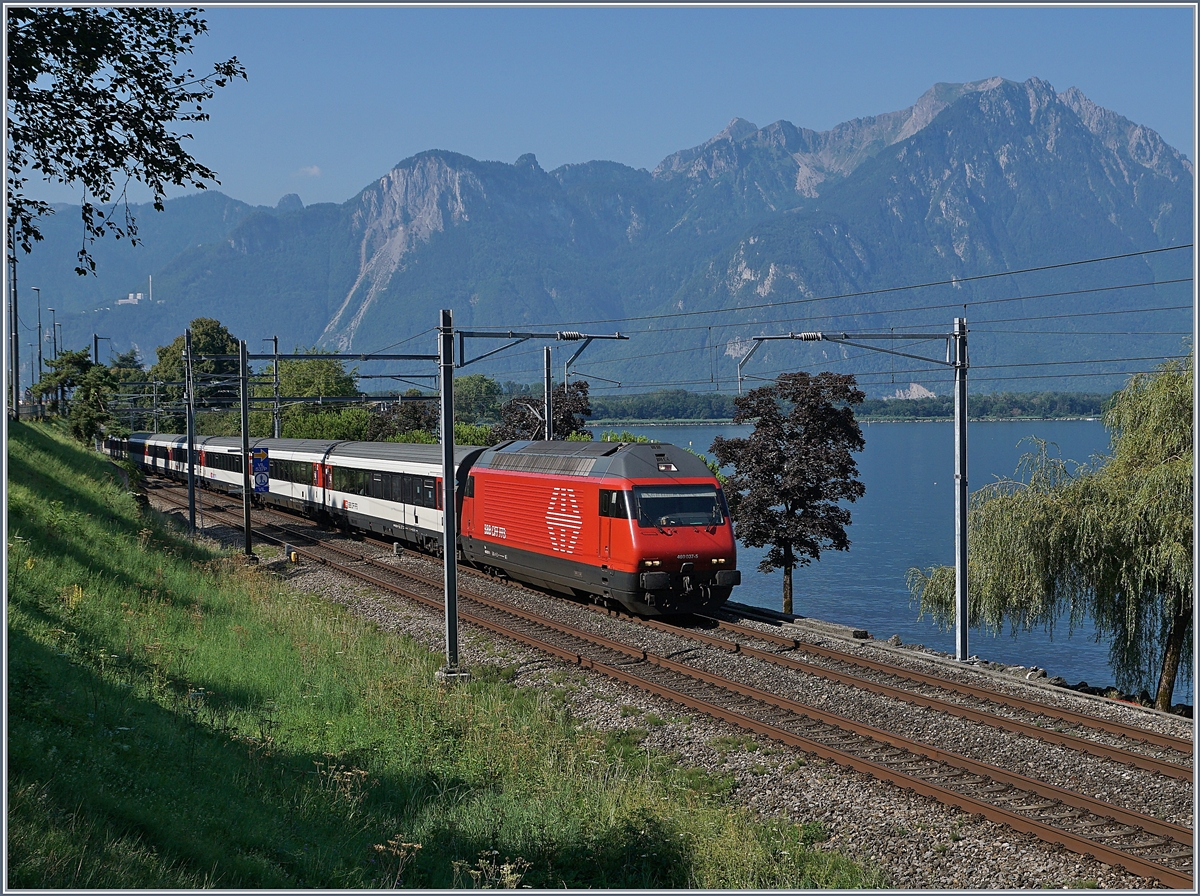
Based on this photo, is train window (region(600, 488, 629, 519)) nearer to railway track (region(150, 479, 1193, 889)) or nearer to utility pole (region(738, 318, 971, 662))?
railway track (region(150, 479, 1193, 889))

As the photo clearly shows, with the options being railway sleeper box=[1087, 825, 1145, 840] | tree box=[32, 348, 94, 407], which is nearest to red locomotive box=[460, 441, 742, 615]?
railway sleeper box=[1087, 825, 1145, 840]

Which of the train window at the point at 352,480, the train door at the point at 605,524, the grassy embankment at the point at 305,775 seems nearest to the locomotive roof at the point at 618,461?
the train door at the point at 605,524

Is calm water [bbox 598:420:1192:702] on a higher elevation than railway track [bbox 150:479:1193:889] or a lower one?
lower

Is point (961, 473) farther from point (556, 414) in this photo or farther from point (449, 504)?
point (556, 414)

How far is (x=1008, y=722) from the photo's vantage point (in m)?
15.3

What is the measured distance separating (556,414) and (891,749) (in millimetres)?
40640

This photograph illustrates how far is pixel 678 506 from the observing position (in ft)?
73.4

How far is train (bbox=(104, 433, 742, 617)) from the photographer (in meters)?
22.0

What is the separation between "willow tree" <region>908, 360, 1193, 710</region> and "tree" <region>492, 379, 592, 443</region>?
29.5 m

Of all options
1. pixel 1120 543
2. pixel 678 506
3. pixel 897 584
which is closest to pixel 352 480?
pixel 678 506

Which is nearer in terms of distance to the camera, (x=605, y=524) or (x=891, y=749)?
(x=891, y=749)

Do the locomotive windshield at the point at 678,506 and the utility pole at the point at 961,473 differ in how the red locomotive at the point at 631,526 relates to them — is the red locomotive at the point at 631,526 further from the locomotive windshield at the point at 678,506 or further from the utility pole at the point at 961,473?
the utility pole at the point at 961,473

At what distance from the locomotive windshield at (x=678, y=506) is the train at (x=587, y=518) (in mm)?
26

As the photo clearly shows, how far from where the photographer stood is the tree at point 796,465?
37.2 metres
